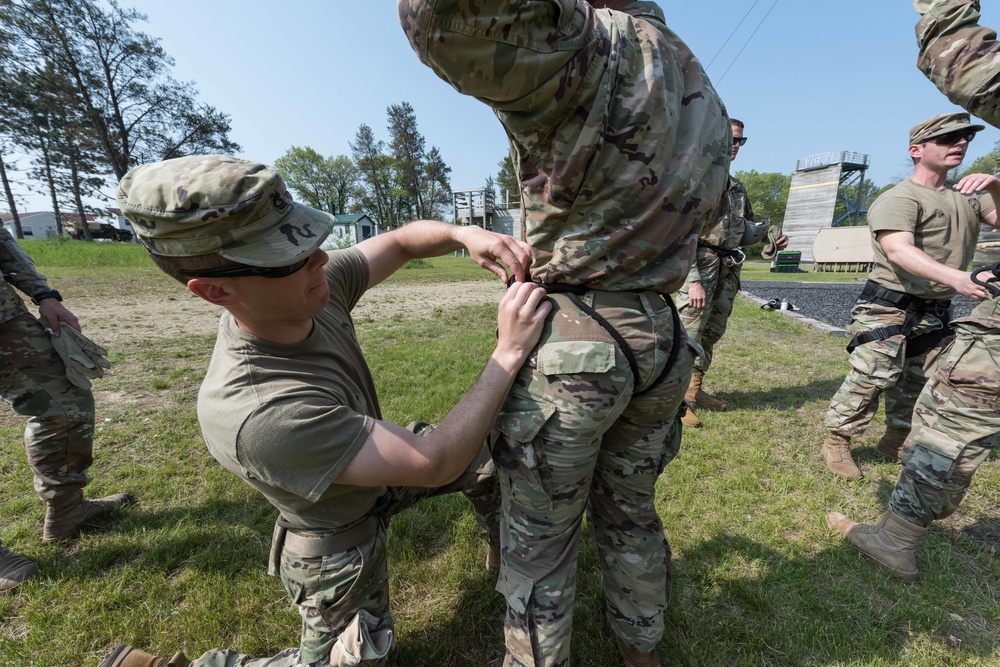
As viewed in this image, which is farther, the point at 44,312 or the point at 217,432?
the point at 44,312

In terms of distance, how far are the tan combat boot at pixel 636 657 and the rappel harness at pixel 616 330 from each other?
118cm

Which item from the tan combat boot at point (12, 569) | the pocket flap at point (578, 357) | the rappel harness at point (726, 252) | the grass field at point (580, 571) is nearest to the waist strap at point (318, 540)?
the grass field at point (580, 571)

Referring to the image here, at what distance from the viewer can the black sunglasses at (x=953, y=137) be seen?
280 centimetres

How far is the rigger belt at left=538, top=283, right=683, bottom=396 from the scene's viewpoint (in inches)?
53.6

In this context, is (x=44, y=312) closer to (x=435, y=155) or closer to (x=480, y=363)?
(x=480, y=363)

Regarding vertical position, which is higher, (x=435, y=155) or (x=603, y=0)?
(x=435, y=155)

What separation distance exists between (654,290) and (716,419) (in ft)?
10.9

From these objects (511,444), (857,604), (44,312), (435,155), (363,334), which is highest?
(435,155)

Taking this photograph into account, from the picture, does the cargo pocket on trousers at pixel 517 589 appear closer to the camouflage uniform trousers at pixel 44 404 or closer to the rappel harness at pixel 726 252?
the camouflage uniform trousers at pixel 44 404

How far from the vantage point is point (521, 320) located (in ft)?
4.52

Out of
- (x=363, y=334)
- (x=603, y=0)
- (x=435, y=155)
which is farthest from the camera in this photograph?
(x=435, y=155)

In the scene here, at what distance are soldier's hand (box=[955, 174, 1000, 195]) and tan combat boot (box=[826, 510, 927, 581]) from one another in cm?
196

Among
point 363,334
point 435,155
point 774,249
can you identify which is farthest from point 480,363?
point 435,155

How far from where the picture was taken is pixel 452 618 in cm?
216
